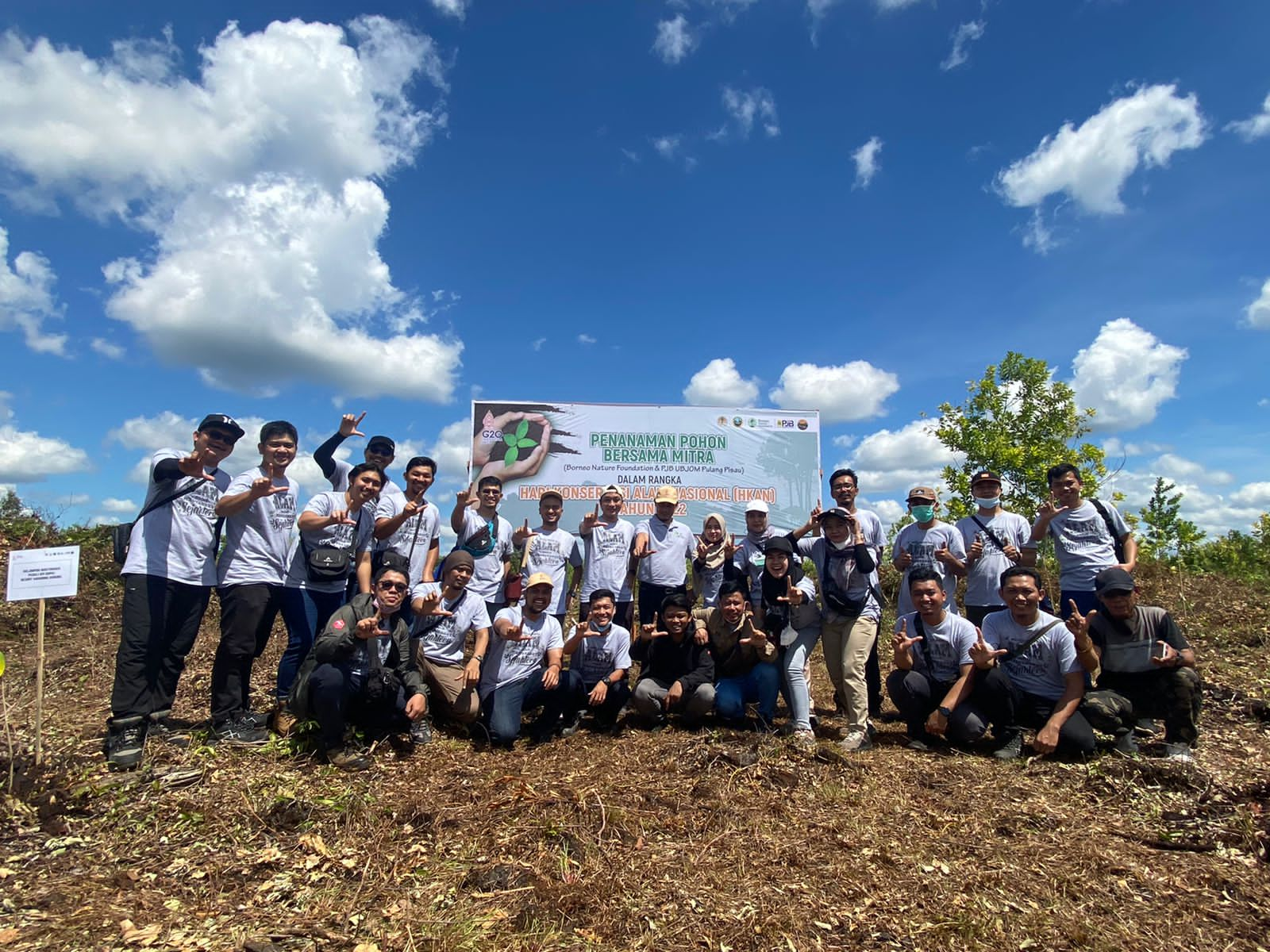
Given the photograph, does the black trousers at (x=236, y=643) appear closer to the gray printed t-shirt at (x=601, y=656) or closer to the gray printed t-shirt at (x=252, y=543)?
the gray printed t-shirt at (x=252, y=543)

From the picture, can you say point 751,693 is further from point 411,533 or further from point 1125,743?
point 411,533

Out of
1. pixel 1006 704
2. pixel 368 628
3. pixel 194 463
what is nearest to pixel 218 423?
pixel 194 463

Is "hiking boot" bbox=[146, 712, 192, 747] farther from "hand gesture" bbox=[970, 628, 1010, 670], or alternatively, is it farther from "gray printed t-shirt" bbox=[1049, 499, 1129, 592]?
"gray printed t-shirt" bbox=[1049, 499, 1129, 592]

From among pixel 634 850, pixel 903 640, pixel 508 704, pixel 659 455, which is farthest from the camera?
pixel 659 455

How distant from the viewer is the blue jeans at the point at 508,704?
4840 mm

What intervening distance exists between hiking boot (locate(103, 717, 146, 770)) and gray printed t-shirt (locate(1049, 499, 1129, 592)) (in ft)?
20.1

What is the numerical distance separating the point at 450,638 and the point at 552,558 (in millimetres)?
1259

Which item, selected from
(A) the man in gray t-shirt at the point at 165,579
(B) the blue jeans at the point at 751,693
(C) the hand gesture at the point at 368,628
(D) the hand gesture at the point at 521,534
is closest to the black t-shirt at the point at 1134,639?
(B) the blue jeans at the point at 751,693

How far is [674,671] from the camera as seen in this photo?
529cm

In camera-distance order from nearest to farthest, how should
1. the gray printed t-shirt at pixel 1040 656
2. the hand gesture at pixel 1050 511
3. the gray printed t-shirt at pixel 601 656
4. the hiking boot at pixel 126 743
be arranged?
the hiking boot at pixel 126 743 → the gray printed t-shirt at pixel 1040 656 → the gray printed t-shirt at pixel 601 656 → the hand gesture at pixel 1050 511

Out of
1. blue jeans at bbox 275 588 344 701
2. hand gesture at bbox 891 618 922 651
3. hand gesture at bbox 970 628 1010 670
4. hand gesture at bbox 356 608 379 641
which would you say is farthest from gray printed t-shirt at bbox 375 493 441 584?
hand gesture at bbox 970 628 1010 670

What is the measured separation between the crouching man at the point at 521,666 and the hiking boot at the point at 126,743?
1.99m

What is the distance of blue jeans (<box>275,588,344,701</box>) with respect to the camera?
4629 millimetres

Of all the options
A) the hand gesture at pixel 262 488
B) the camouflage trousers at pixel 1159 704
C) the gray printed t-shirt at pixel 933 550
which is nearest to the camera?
the hand gesture at pixel 262 488
